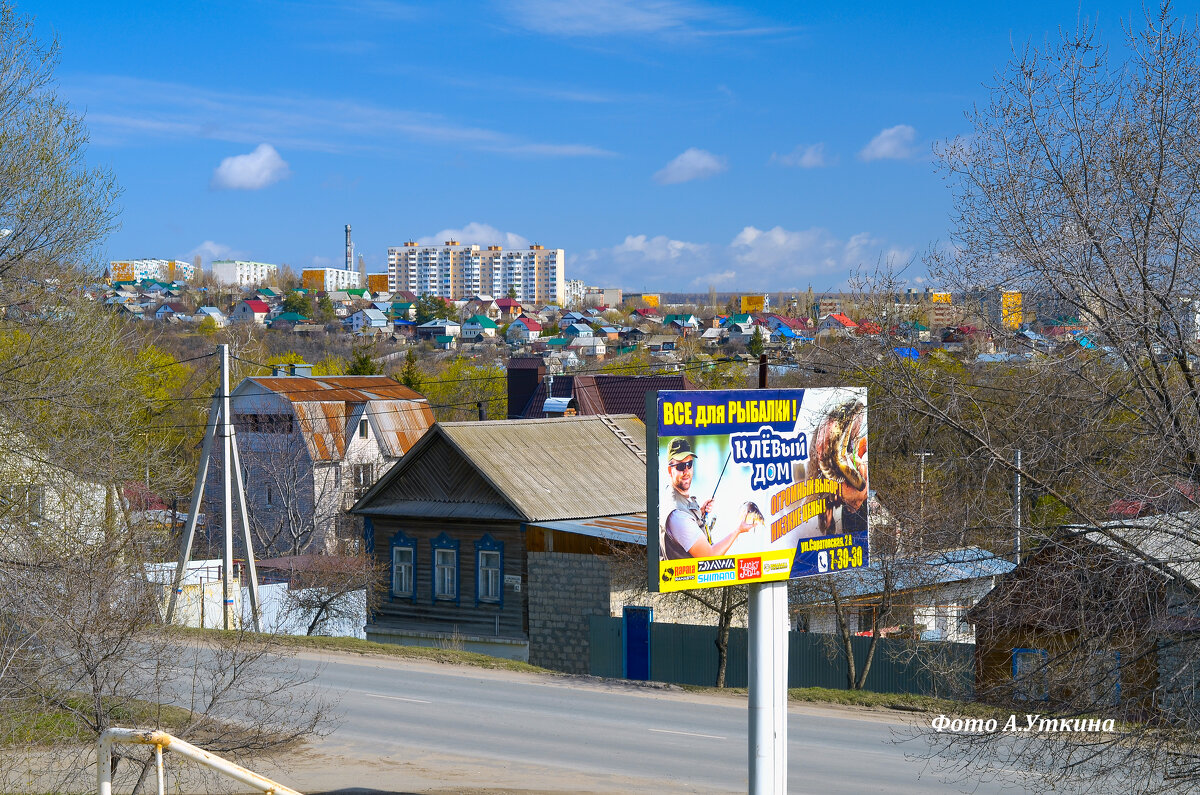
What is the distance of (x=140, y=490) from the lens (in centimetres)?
1622

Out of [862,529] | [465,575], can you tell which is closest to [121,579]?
[862,529]

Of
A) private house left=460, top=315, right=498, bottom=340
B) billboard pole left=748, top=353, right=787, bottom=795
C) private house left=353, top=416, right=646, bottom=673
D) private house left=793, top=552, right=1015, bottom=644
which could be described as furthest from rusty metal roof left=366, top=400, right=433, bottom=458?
private house left=460, top=315, right=498, bottom=340

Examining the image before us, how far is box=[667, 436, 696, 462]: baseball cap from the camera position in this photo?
9.70m

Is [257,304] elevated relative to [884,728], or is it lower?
elevated

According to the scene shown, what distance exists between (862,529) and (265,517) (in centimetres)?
4255

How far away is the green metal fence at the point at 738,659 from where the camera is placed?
74.6 ft

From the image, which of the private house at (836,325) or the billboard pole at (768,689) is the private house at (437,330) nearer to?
the private house at (836,325)

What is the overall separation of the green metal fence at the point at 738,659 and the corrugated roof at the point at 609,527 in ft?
6.06

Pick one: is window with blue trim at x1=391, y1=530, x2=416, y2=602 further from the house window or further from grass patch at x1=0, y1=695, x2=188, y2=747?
grass patch at x1=0, y1=695, x2=188, y2=747

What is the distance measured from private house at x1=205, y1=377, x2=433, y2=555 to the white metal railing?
37667 mm

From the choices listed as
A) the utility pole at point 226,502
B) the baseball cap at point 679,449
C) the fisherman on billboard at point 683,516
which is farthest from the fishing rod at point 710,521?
the utility pole at point 226,502

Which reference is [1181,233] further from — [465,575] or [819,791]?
[465,575]

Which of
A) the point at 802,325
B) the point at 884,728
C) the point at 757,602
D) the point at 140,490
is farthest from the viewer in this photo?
the point at 802,325

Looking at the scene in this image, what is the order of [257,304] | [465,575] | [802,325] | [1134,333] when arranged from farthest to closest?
[257,304]
[465,575]
[802,325]
[1134,333]
